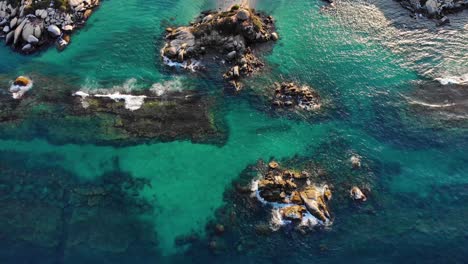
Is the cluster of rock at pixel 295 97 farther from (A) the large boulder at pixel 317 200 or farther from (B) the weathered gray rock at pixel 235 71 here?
(A) the large boulder at pixel 317 200

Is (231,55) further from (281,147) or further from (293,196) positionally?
(293,196)

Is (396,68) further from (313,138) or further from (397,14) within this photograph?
(313,138)

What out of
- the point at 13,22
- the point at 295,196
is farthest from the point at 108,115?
the point at 295,196

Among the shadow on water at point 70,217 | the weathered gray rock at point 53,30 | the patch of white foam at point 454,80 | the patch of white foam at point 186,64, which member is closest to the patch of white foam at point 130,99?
the patch of white foam at point 186,64

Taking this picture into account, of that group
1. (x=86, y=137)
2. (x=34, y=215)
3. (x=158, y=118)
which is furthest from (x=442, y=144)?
(x=34, y=215)

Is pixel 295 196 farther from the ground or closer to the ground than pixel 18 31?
closer to the ground
